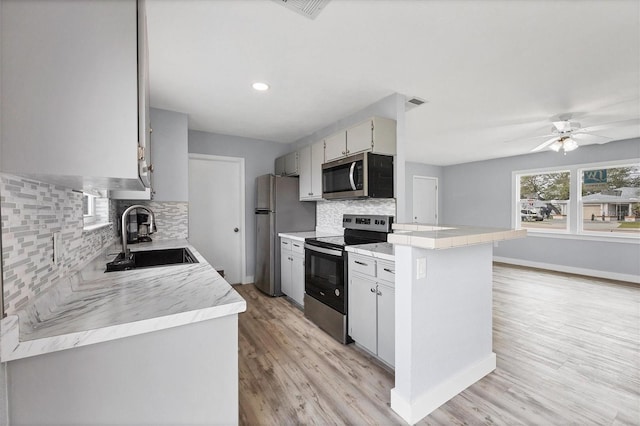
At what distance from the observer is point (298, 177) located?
160 inches

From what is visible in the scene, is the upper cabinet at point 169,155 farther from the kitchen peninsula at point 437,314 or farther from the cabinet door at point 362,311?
the kitchen peninsula at point 437,314

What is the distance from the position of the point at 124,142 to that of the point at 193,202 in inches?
136

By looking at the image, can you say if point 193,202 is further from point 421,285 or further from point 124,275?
point 421,285

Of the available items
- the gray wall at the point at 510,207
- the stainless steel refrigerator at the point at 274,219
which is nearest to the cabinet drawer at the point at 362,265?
the stainless steel refrigerator at the point at 274,219

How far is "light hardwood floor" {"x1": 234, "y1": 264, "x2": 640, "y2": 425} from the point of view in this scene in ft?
5.53

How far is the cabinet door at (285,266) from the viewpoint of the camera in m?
3.63

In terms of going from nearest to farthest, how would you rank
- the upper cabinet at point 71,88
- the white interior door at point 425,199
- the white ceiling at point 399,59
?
the upper cabinet at point 71,88
the white ceiling at point 399,59
the white interior door at point 425,199

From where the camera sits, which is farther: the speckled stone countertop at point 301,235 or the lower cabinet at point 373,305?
the speckled stone countertop at point 301,235

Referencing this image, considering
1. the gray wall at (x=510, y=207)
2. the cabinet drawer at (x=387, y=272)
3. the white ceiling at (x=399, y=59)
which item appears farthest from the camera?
the gray wall at (x=510, y=207)

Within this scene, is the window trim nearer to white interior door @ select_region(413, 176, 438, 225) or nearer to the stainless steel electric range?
white interior door @ select_region(413, 176, 438, 225)

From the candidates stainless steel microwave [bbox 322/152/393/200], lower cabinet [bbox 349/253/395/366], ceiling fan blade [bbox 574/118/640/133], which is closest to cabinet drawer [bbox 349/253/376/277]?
lower cabinet [bbox 349/253/395/366]

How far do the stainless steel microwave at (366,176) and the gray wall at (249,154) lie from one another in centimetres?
190

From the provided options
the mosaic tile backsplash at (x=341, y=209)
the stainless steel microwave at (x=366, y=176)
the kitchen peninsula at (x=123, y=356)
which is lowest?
the kitchen peninsula at (x=123, y=356)

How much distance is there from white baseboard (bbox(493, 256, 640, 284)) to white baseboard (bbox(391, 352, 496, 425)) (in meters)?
4.67
